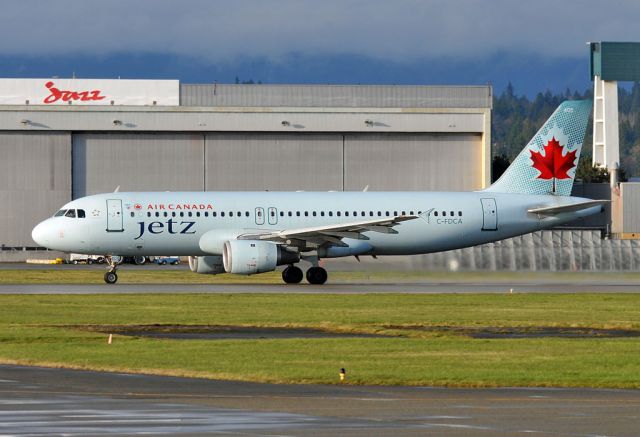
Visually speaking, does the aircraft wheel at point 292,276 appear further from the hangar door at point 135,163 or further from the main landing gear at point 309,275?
the hangar door at point 135,163

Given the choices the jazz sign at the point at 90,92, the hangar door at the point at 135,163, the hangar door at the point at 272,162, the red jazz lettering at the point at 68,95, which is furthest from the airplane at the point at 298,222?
the jazz sign at the point at 90,92

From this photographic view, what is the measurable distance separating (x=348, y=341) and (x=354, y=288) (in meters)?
21.0

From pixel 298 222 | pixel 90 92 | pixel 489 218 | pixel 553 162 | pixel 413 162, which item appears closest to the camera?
pixel 298 222

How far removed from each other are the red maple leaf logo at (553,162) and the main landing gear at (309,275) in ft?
42.9

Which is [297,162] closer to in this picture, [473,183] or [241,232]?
[473,183]

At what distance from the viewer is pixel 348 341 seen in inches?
1148

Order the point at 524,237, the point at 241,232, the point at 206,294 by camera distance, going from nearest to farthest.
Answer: the point at 206,294, the point at 241,232, the point at 524,237

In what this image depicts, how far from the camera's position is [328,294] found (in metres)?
45.6

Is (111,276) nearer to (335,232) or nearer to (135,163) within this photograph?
(335,232)

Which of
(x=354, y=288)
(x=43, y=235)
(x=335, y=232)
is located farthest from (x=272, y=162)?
(x=354, y=288)

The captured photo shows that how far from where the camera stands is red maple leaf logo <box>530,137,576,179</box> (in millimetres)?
60562

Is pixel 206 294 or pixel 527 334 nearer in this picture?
pixel 527 334

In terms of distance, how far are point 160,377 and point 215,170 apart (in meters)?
70.3

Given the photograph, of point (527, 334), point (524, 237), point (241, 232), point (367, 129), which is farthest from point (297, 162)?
point (527, 334)
